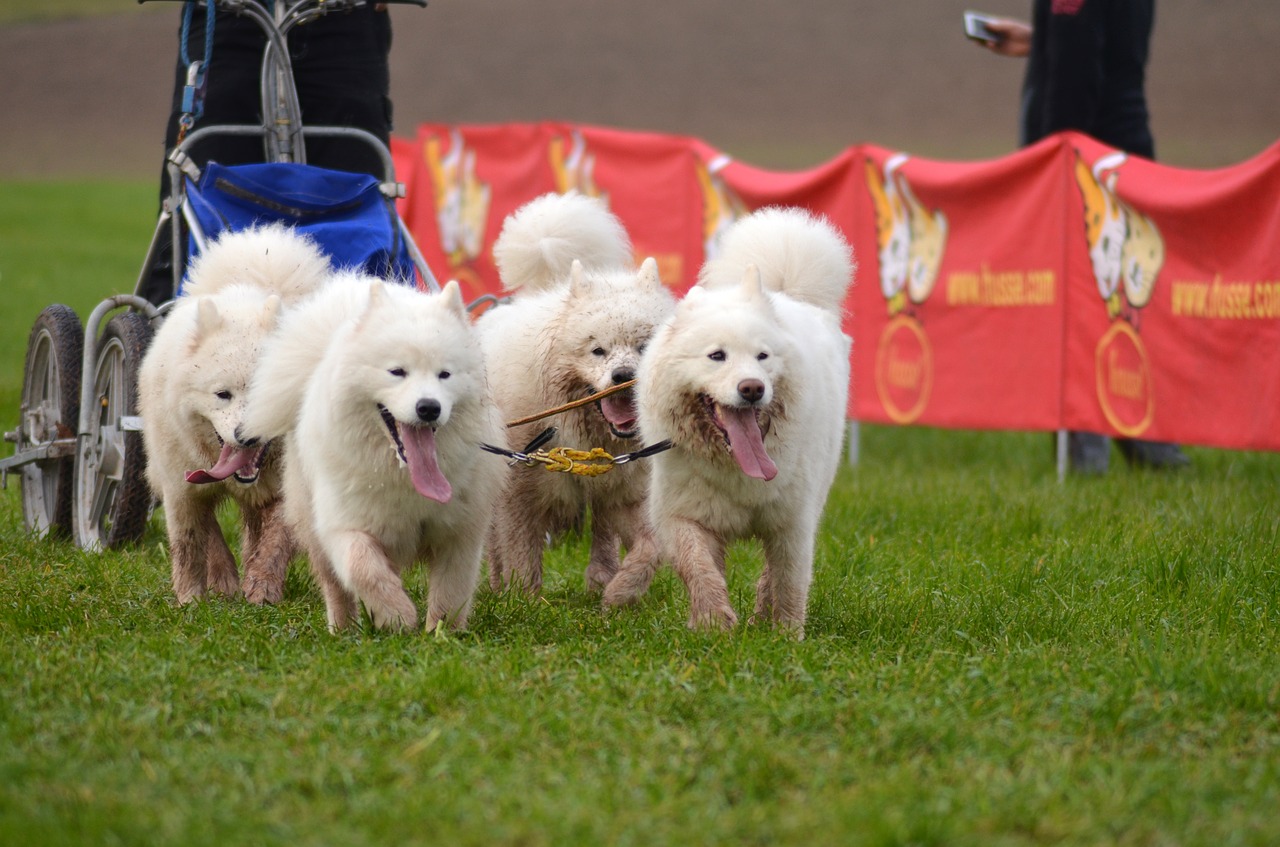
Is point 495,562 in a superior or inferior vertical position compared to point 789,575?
inferior

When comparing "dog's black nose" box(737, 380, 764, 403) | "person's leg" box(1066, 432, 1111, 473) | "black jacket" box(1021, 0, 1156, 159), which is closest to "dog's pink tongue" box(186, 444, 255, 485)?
"dog's black nose" box(737, 380, 764, 403)

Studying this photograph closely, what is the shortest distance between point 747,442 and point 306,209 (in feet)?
7.85

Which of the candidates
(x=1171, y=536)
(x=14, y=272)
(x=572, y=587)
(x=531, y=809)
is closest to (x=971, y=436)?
(x=1171, y=536)

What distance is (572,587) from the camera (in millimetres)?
6133

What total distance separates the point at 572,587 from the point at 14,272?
20.1m

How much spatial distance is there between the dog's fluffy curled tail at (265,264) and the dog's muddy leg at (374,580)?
1.37m

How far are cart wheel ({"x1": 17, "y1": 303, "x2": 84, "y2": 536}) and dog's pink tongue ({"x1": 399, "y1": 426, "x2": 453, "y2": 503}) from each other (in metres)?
2.71

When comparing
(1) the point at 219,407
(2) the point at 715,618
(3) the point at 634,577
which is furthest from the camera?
(3) the point at 634,577

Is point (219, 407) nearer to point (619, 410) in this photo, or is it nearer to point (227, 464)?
point (227, 464)

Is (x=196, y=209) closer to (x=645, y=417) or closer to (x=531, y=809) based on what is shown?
(x=645, y=417)

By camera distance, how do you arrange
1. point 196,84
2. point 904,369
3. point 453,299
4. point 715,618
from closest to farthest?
point 453,299
point 715,618
point 196,84
point 904,369

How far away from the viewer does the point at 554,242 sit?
21.1 ft

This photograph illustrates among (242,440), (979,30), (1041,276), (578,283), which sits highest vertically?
(979,30)

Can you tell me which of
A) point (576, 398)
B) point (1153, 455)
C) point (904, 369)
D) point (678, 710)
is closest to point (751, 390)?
point (678, 710)
